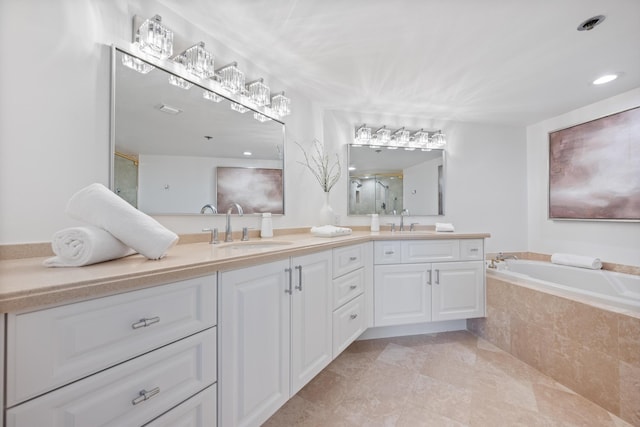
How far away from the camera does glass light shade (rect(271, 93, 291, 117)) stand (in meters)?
2.00

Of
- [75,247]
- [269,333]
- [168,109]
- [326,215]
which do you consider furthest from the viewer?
[326,215]

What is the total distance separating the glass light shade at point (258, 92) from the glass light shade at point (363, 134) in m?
1.09

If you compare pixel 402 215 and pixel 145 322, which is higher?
pixel 402 215

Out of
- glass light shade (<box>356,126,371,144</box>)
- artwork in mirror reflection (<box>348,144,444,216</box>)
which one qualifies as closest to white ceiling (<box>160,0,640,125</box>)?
glass light shade (<box>356,126,371,144</box>)

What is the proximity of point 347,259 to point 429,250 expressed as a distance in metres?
0.83

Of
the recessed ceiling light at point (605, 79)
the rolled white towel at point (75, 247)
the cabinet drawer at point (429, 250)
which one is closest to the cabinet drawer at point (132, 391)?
the rolled white towel at point (75, 247)

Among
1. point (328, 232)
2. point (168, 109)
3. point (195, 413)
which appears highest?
point (168, 109)

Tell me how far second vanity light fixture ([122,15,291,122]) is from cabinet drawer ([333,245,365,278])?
111 centimetres

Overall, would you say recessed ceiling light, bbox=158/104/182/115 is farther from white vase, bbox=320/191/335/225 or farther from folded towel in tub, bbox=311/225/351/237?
white vase, bbox=320/191/335/225

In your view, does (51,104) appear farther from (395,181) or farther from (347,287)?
(395,181)

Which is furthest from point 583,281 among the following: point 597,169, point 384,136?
point 384,136

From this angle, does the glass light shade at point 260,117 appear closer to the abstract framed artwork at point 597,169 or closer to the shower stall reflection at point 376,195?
the shower stall reflection at point 376,195

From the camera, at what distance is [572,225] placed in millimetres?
2705

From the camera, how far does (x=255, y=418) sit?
1.09 meters
